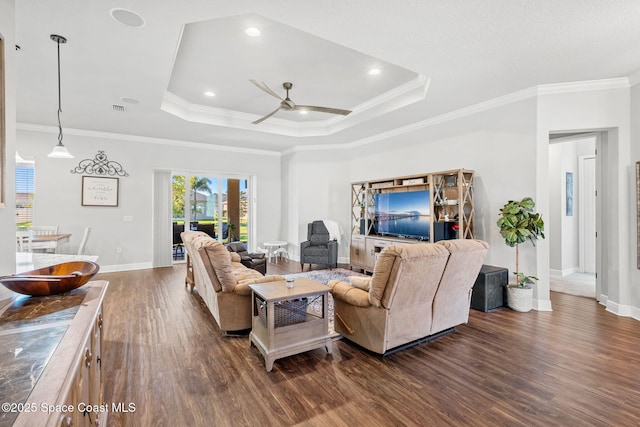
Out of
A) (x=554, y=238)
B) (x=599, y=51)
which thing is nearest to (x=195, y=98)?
(x=599, y=51)

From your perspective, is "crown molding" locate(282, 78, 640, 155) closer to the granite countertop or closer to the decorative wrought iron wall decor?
the granite countertop

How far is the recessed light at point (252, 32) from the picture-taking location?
3201 mm

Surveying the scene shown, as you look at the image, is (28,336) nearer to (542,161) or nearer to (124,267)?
(542,161)

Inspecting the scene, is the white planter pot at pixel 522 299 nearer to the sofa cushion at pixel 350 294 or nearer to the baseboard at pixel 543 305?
the baseboard at pixel 543 305

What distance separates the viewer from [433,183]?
5164mm

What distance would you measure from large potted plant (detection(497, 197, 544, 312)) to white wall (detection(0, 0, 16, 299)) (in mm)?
4824

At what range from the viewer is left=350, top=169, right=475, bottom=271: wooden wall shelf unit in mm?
4789

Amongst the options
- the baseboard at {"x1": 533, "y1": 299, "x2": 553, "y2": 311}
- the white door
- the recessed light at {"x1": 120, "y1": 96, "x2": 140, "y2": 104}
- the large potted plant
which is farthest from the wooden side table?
the white door

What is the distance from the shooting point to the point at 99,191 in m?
6.38

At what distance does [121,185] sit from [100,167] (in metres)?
0.51

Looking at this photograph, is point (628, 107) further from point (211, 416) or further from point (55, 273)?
point (55, 273)

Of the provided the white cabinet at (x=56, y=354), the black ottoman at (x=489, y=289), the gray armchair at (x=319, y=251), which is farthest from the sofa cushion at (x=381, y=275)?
the gray armchair at (x=319, y=251)

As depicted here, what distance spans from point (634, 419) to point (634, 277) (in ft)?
8.59

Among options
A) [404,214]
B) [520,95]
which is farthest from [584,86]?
[404,214]
